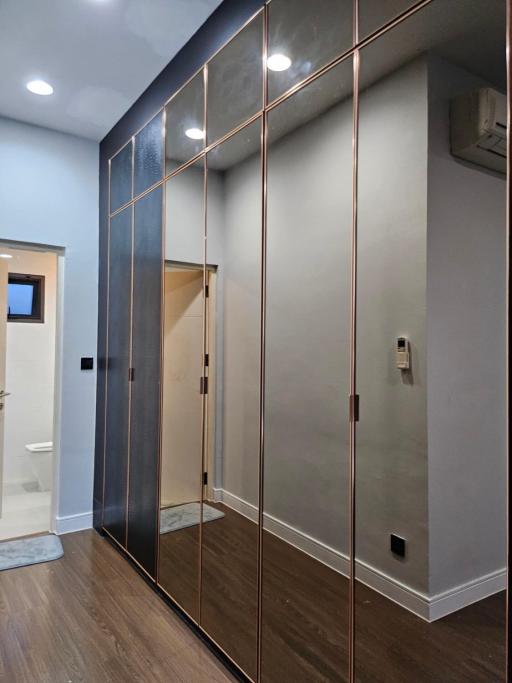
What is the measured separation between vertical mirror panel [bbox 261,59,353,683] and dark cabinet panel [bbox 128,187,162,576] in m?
1.11

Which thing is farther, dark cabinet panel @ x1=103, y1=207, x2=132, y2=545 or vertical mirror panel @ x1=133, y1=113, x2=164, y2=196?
dark cabinet panel @ x1=103, y1=207, x2=132, y2=545

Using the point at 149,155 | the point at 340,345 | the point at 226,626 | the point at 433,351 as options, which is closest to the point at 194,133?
the point at 149,155

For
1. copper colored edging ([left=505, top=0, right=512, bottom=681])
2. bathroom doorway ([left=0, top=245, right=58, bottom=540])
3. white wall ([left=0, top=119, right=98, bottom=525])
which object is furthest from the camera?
bathroom doorway ([left=0, top=245, right=58, bottom=540])

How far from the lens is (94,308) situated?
3.77 metres

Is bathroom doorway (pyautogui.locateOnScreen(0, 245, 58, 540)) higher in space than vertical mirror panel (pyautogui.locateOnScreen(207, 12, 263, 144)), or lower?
lower

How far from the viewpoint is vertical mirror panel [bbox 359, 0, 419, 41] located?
Result: 1397 millimetres

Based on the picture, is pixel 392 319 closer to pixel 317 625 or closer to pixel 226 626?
pixel 317 625

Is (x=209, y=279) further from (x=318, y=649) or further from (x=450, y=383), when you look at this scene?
(x=318, y=649)

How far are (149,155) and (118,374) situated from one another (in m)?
1.51

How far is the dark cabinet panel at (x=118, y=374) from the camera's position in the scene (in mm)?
3223

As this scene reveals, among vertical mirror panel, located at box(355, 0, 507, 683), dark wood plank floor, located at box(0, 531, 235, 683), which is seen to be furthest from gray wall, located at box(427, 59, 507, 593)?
dark wood plank floor, located at box(0, 531, 235, 683)

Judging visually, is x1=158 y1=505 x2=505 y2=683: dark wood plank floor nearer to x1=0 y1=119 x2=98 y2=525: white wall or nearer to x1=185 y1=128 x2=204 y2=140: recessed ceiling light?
x1=0 y1=119 x2=98 y2=525: white wall

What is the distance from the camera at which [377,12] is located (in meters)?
1.47

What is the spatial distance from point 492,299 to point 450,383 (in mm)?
236
